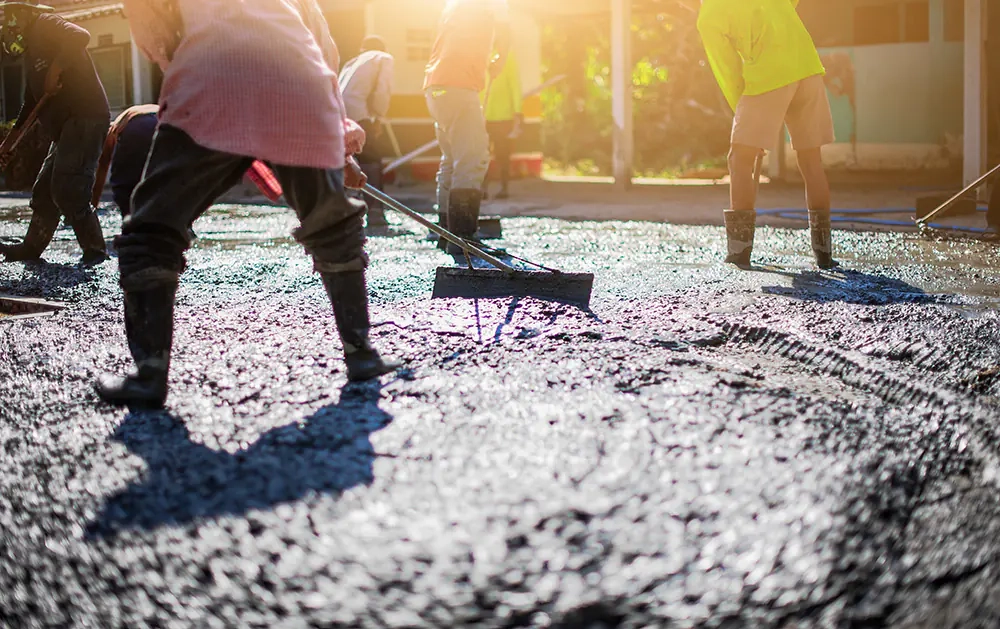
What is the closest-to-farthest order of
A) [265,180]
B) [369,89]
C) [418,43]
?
[265,180] < [369,89] < [418,43]

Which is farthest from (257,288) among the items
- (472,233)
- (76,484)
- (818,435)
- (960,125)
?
(960,125)

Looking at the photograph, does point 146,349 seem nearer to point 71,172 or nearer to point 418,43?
point 71,172

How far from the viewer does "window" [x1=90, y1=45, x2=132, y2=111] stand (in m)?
19.4

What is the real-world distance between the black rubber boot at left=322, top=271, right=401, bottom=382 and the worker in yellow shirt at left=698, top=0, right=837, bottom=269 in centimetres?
294

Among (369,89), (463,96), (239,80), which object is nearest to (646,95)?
Answer: (369,89)

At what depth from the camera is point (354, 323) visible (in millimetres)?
3080

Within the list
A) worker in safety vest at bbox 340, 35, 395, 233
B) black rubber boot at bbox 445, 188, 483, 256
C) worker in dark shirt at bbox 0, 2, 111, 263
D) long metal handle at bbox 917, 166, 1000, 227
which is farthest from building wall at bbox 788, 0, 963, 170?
worker in dark shirt at bbox 0, 2, 111, 263

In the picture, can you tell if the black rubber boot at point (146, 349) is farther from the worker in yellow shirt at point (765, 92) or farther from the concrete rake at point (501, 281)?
the worker in yellow shirt at point (765, 92)

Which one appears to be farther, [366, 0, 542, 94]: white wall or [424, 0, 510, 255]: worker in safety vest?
[366, 0, 542, 94]: white wall

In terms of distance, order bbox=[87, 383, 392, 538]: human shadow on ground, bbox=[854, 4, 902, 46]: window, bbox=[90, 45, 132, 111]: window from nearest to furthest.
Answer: bbox=[87, 383, 392, 538]: human shadow on ground → bbox=[854, 4, 902, 46]: window → bbox=[90, 45, 132, 111]: window

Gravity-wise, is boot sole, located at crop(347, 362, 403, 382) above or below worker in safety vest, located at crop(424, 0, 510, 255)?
below

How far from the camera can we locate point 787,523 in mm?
1906

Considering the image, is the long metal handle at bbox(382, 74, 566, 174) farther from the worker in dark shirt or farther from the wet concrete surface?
the wet concrete surface

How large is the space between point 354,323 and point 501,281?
5.01 ft
